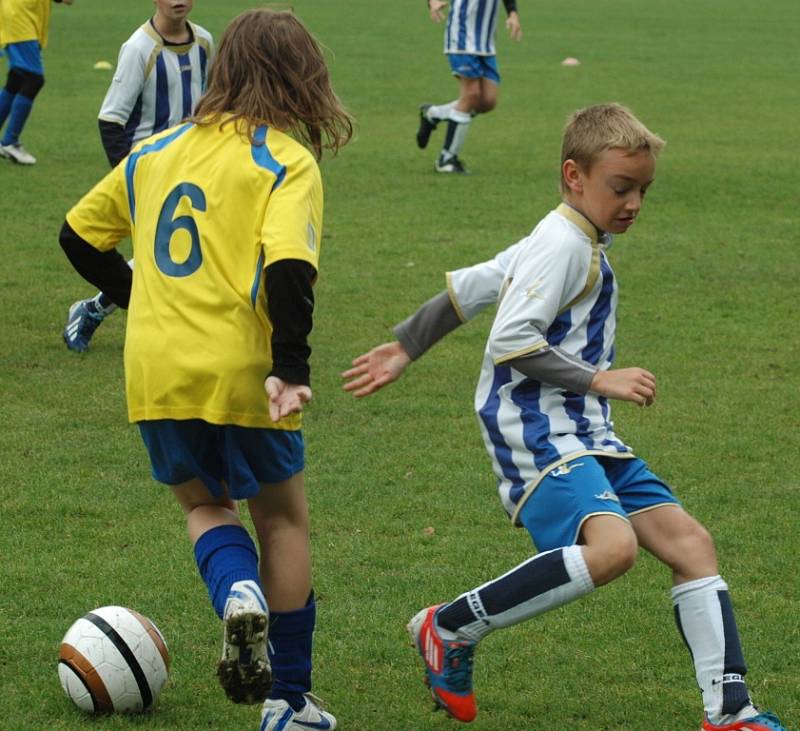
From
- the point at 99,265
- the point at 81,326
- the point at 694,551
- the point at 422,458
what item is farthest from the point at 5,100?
the point at 694,551

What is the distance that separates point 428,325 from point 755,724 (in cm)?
122

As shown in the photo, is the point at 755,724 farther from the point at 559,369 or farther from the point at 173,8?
the point at 173,8

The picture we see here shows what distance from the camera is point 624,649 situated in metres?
4.15

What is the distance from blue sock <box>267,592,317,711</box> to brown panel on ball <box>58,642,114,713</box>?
0.40m

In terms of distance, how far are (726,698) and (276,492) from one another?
3.71 feet

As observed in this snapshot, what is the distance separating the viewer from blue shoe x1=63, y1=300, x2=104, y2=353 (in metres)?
7.22

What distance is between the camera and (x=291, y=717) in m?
3.58

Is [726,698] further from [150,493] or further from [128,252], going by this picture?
[128,252]

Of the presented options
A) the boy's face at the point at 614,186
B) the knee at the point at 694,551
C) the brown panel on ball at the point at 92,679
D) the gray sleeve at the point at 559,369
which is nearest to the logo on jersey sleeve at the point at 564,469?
the gray sleeve at the point at 559,369

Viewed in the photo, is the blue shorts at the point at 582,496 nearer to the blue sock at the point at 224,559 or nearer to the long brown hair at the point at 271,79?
the blue sock at the point at 224,559

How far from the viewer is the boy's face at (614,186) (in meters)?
3.62

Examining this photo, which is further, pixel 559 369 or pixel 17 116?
pixel 17 116

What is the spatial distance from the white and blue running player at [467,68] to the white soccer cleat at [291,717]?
947cm

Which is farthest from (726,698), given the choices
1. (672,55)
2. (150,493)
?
(672,55)
